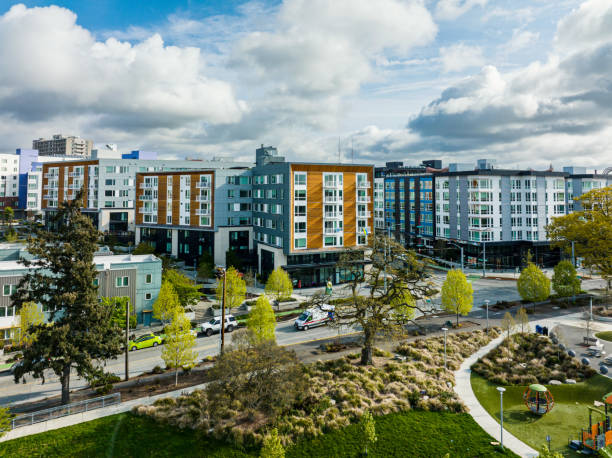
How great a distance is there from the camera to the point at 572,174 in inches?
3730

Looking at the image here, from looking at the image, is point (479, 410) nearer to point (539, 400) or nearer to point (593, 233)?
point (539, 400)

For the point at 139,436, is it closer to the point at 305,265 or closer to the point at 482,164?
the point at 305,265

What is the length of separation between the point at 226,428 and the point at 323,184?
44.8 metres

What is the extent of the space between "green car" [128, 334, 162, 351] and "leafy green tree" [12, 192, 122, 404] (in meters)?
10.8

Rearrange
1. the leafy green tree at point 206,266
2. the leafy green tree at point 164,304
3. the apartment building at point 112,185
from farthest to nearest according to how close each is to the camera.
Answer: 1. the apartment building at point 112,185
2. the leafy green tree at point 206,266
3. the leafy green tree at point 164,304

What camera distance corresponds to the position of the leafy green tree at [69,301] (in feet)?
78.9

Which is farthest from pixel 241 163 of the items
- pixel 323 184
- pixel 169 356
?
pixel 169 356

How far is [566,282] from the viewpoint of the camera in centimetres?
5075

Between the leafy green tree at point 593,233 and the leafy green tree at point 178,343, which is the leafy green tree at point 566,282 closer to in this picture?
the leafy green tree at point 593,233

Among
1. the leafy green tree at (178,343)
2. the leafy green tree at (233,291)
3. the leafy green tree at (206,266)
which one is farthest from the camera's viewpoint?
the leafy green tree at (206,266)

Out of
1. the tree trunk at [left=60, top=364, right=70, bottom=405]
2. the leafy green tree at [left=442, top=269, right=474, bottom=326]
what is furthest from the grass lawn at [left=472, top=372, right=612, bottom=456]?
the tree trunk at [left=60, top=364, right=70, bottom=405]

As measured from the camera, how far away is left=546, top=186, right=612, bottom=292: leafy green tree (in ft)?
178

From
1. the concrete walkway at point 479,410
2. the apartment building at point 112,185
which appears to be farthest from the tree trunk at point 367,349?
the apartment building at point 112,185

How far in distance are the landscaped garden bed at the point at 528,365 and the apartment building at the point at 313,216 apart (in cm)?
3105
